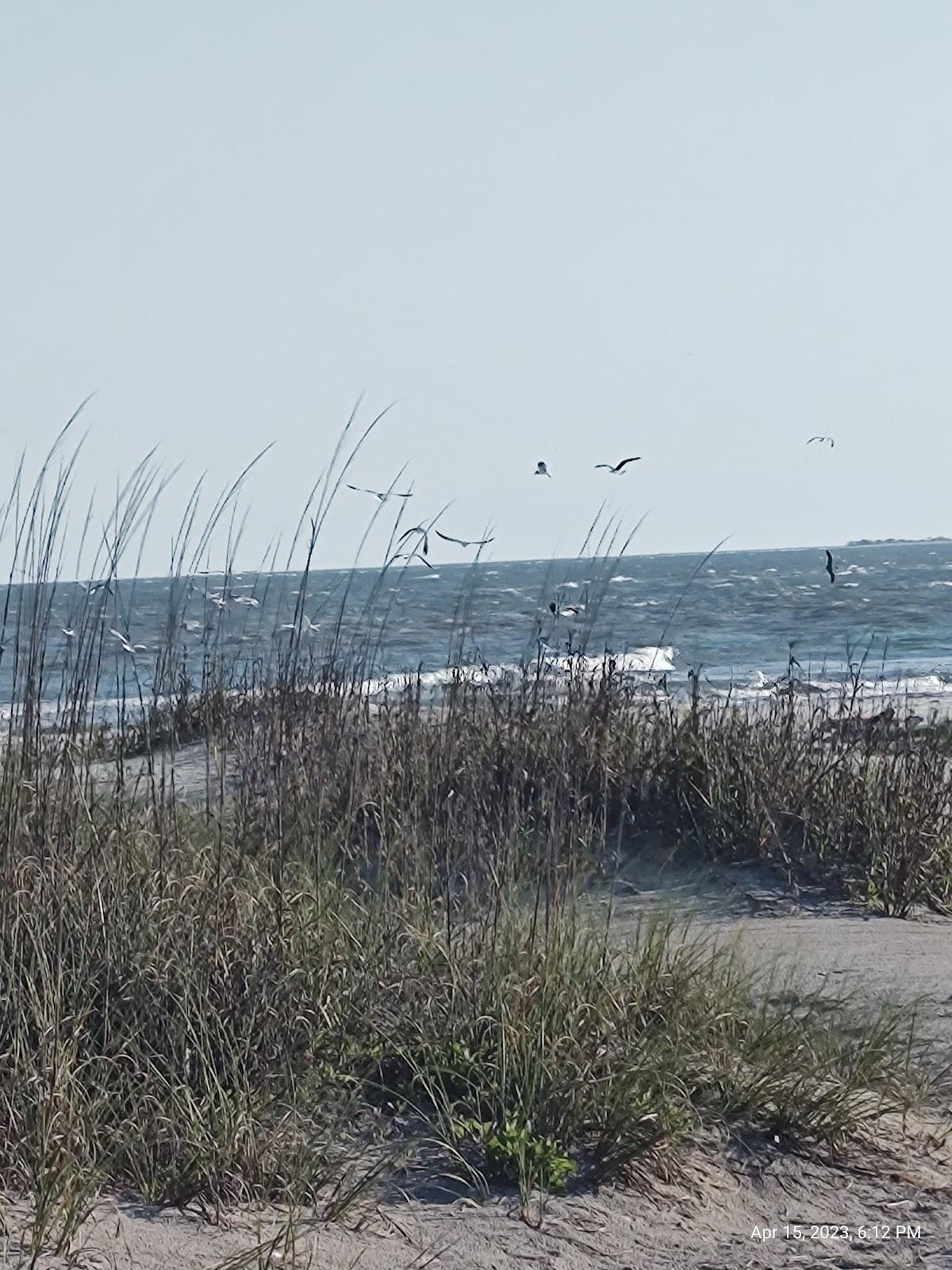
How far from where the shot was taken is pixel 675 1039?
170 inches

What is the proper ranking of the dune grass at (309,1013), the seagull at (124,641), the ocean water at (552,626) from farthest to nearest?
the ocean water at (552,626) < the seagull at (124,641) < the dune grass at (309,1013)

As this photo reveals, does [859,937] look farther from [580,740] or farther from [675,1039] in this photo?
[675,1039]

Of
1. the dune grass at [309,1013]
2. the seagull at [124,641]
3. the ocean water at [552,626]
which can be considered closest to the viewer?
the dune grass at [309,1013]

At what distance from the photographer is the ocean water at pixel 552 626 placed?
570 cm

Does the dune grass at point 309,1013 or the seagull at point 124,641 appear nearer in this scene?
the dune grass at point 309,1013

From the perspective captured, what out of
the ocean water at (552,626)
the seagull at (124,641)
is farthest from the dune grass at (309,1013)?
the ocean water at (552,626)

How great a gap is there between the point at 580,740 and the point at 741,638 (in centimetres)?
2460
